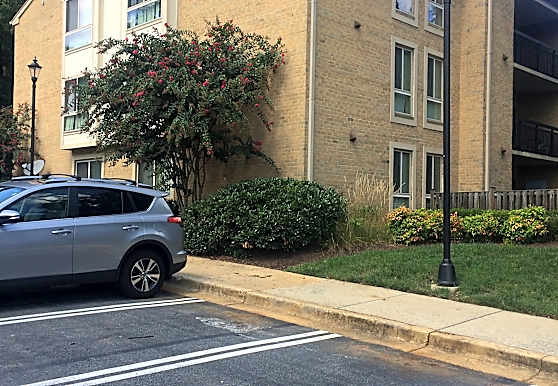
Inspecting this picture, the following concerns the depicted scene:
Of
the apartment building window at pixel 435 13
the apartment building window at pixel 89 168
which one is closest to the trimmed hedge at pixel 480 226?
the apartment building window at pixel 435 13

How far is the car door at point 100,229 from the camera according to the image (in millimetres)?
8367

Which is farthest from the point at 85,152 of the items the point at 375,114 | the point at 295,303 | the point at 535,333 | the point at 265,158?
the point at 535,333

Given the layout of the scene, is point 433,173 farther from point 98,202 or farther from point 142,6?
point 98,202

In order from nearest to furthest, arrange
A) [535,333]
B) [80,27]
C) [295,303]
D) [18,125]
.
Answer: [535,333]
[295,303]
[80,27]
[18,125]

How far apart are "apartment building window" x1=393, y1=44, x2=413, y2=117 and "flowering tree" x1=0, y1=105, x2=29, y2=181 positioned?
49.4ft

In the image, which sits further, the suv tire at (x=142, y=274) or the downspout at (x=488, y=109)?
the downspout at (x=488, y=109)

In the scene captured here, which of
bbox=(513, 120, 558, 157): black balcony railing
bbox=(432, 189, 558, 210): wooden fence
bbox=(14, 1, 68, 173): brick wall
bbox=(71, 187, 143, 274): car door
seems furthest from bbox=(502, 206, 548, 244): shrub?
bbox=(14, 1, 68, 173): brick wall

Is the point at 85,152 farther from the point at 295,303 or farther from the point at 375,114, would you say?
the point at 295,303

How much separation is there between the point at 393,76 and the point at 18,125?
15.3m

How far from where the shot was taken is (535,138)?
73.6 ft

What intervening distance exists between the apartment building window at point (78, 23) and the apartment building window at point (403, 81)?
10.9 meters

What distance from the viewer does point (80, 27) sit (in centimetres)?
2172

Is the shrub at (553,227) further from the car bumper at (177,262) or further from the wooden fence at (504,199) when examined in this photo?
the car bumper at (177,262)

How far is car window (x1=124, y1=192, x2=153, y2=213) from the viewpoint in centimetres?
905
